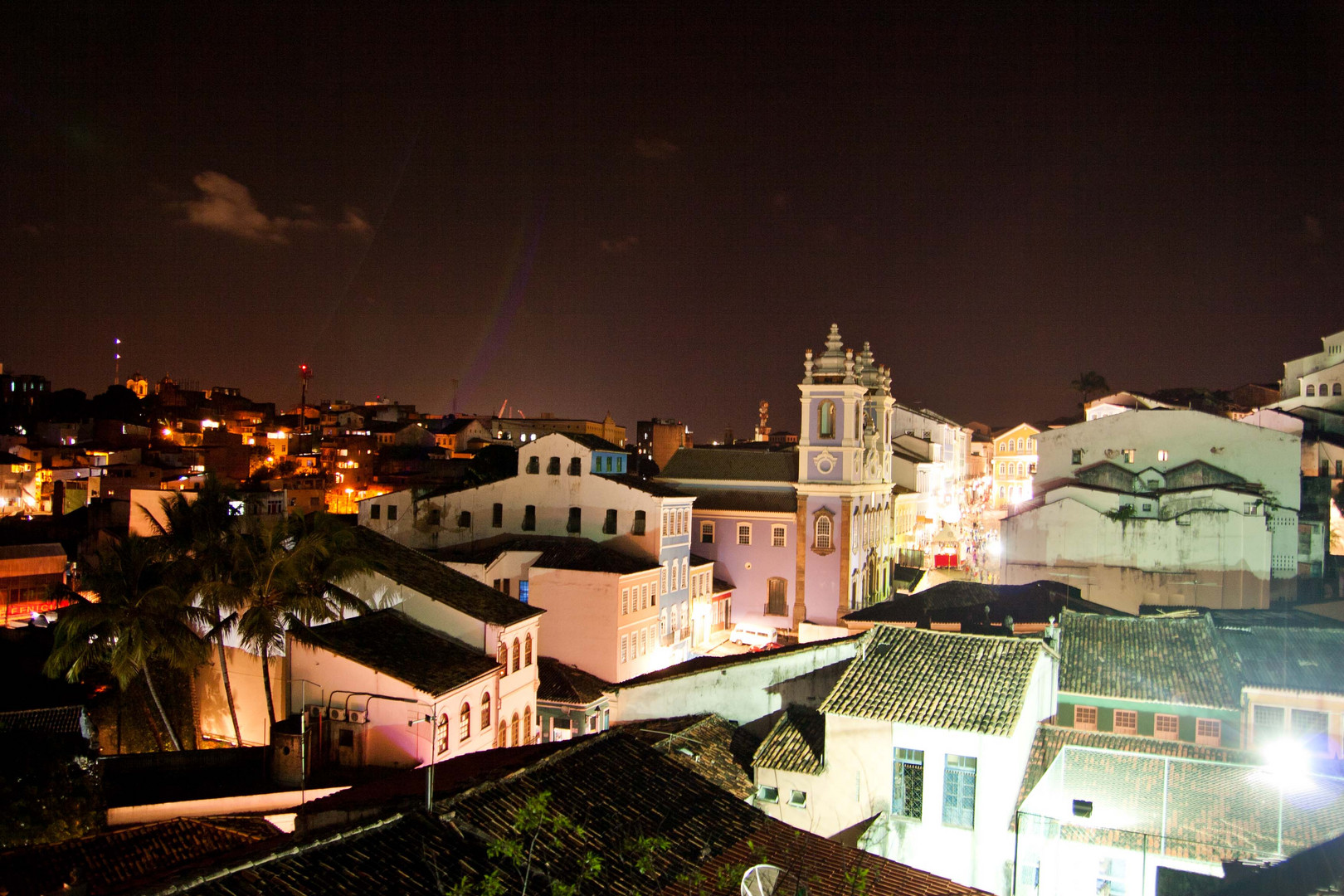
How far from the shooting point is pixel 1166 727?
1944 cm

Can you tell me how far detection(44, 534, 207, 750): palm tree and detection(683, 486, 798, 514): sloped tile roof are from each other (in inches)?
1096

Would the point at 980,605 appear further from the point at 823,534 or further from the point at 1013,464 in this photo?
the point at 1013,464

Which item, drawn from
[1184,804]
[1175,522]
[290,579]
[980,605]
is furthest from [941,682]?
[1175,522]

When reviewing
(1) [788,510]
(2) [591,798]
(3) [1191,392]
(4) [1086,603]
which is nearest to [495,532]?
(1) [788,510]

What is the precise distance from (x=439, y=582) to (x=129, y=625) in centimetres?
769

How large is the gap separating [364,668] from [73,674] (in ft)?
26.9

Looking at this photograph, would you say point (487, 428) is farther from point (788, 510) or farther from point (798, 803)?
point (798, 803)

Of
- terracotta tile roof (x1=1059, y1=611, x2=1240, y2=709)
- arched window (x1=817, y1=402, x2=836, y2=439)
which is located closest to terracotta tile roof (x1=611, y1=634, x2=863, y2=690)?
terracotta tile roof (x1=1059, y1=611, x2=1240, y2=709)

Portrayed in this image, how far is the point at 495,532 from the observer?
134 ft

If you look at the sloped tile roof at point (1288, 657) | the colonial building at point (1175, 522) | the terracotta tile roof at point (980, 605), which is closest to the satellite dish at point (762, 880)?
the sloped tile roof at point (1288, 657)

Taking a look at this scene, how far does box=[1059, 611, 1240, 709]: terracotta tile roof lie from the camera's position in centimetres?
1961

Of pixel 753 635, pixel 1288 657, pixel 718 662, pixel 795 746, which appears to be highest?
pixel 1288 657

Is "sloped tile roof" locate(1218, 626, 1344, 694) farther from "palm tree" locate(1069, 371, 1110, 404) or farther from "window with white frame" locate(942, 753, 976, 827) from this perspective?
"palm tree" locate(1069, 371, 1110, 404)

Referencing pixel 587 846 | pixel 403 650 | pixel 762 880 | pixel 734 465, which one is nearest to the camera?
pixel 762 880
